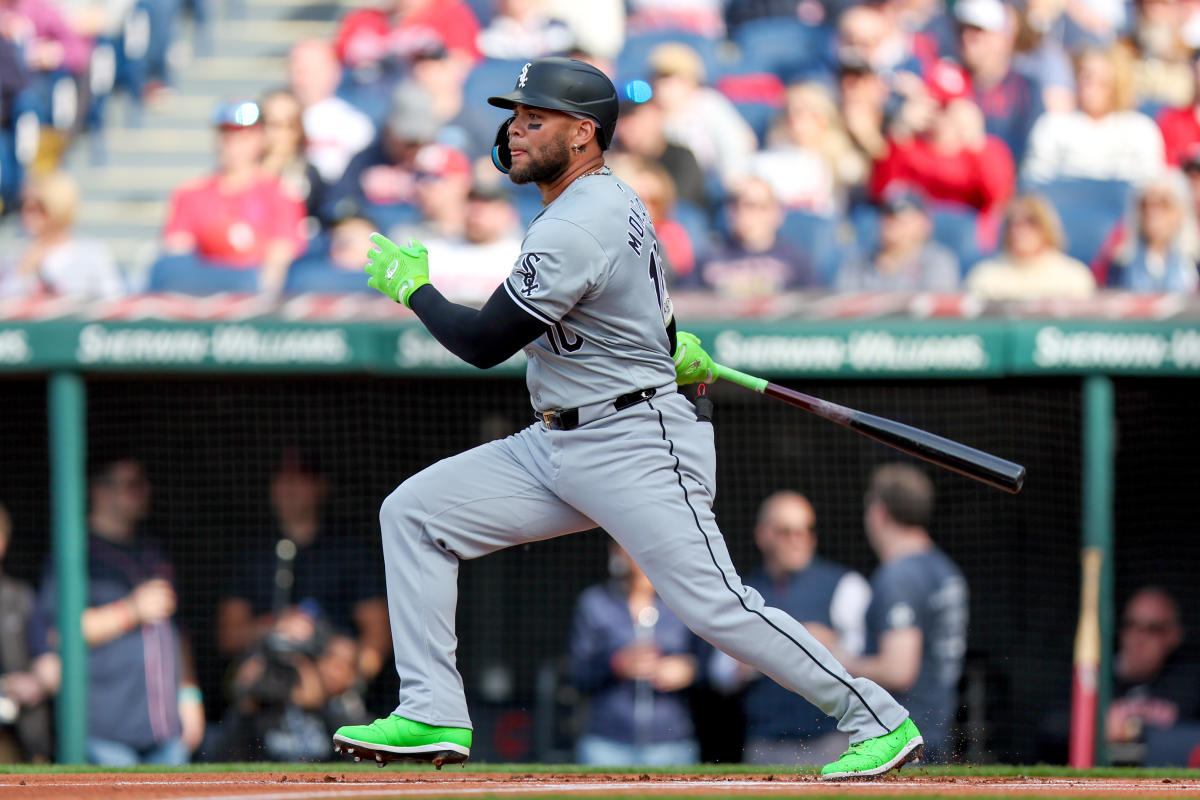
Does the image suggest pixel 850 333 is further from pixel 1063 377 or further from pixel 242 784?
pixel 242 784

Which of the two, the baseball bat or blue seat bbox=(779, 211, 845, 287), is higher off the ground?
blue seat bbox=(779, 211, 845, 287)

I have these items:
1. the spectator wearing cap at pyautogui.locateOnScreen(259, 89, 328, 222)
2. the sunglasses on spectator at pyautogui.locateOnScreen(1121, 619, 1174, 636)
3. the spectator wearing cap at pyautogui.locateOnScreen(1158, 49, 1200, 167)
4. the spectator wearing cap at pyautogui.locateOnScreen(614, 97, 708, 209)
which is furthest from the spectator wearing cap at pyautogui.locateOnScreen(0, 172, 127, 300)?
the spectator wearing cap at pyautogui.locateOnScreen(1158, 49, 1200, 167)

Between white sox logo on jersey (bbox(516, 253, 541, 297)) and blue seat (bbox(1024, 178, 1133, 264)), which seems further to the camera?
blue seat (bbox(1024, 178, 1133, 264))

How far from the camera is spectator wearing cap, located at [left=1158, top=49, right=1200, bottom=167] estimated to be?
7520 millimetres

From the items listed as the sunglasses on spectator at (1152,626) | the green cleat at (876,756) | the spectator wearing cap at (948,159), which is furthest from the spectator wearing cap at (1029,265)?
the green cleat at (876,756)

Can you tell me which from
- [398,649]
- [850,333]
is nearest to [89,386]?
[850,333]

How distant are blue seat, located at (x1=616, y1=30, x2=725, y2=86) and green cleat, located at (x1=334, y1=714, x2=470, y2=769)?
512 centimetres

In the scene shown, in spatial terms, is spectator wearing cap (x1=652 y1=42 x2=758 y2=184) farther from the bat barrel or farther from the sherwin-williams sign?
the bat barrel

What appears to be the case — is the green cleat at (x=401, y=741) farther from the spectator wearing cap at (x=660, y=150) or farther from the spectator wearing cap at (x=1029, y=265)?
the spectator wearing cap at (x=660, y=150)

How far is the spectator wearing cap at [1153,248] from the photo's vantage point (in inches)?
274

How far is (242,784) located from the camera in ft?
11.7

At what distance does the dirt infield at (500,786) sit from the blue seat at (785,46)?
190 inches

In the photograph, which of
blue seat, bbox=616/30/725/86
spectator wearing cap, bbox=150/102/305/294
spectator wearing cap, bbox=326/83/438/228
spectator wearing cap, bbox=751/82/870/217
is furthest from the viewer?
blue seat, bbox=616/30/725/86

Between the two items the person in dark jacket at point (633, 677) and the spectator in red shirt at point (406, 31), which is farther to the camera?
the spectator in red shirt at point (406, 31)
